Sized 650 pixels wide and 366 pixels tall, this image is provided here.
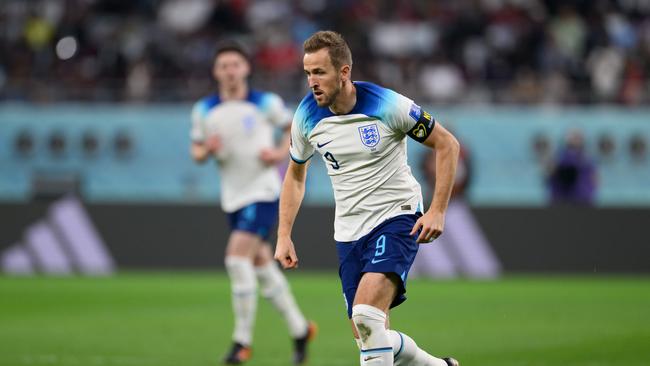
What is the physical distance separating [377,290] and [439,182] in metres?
0.77

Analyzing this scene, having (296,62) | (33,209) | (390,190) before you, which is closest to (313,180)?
(296,62)

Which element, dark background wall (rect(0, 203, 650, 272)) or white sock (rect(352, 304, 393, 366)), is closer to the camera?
white sock (rect(352, 304, 393, 366))

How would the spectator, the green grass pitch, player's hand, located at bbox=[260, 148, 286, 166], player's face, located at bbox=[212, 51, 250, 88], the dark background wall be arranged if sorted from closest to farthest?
1. the green grass pitch
2. player's face, located at bbox=[212, 51, 250, 88]
3. player's hand, located at bbox=[260, 148, 286, 166]
4. the dark background wall
5. the spectator

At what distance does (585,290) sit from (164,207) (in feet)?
24.5

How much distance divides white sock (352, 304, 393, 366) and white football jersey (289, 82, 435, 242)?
0.56 metres

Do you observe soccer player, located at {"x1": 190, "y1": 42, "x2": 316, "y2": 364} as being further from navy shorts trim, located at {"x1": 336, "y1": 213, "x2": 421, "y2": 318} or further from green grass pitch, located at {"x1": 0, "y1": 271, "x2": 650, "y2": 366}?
navy shorts trim, located at {"x1": 336, "y1": 213, "x2": 421, "y2": 318}

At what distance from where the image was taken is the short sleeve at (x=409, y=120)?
706cm

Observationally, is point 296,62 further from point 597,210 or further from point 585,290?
point 585,290

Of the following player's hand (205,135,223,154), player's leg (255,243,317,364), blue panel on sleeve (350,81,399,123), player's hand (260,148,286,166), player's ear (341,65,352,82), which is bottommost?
player's leg (255,243,317,364)

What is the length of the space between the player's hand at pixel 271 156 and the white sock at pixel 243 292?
992mm

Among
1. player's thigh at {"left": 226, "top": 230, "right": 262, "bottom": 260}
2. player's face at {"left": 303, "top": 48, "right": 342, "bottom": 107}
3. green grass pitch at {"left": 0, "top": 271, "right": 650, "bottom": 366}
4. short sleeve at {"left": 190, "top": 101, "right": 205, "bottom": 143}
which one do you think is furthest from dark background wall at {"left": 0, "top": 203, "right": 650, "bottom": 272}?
player's face at {"left": 303, "top": 48, "right": 342, "bottom": 107}

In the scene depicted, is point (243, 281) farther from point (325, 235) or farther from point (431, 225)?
point (325, 235)

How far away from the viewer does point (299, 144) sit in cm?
749

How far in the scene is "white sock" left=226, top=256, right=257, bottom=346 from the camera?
10.3 metres
